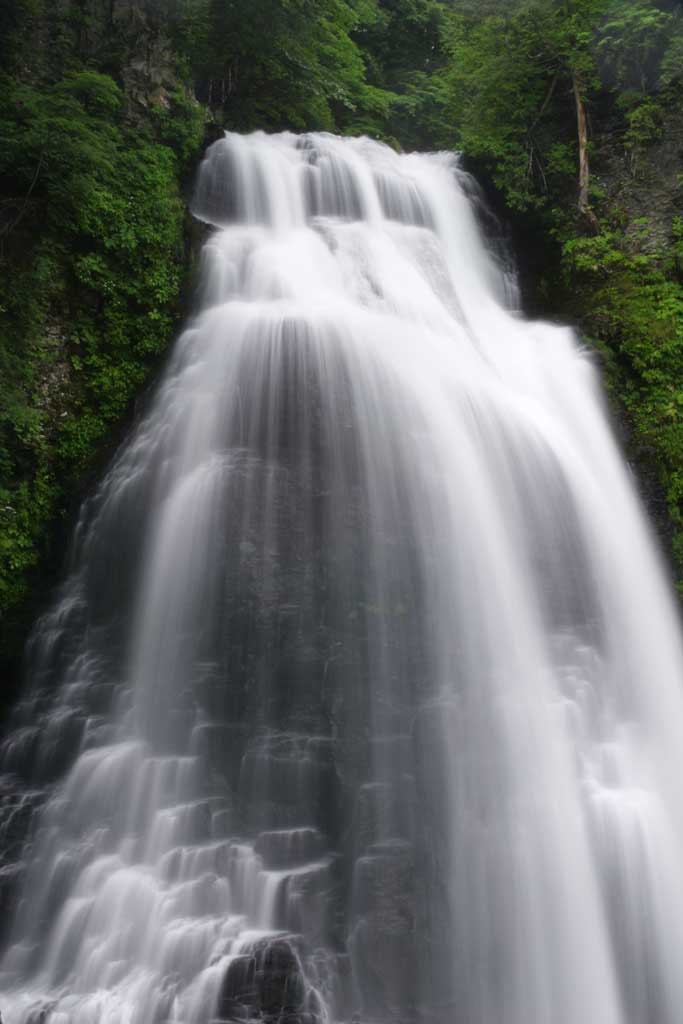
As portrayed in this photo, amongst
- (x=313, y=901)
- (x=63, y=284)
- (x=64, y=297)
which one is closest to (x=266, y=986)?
(x=313, y=901)

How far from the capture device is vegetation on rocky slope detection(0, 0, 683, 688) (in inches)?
317

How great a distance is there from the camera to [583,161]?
40.7 feet

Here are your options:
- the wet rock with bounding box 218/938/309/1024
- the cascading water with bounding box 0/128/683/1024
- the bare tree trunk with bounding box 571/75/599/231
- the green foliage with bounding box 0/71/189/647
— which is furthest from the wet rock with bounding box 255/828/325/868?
the bare tree trunk with bounding box 571/75/599/231

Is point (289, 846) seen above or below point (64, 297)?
below

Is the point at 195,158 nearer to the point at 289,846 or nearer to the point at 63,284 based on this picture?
the point at 63,284

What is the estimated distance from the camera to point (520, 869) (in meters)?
5.27

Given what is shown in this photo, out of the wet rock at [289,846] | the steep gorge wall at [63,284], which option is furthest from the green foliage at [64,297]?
the wet rock at [289,846]

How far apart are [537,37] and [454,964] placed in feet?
48.2

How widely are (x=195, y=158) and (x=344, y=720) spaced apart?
9.75m

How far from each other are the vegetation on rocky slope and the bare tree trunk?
39 mm


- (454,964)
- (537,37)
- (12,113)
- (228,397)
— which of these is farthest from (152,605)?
(537,37)

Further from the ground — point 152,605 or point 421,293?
point 421,293

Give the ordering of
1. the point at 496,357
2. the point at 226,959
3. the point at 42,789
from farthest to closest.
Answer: the point at 496,357
the point at 42,789
the point at 226,959

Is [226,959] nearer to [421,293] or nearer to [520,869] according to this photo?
[520,869]
